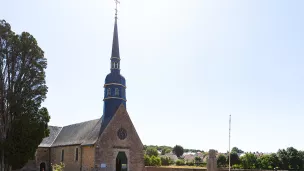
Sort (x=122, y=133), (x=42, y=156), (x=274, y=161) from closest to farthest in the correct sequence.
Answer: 1. (x=122, y=133)
2. (x=42, y=156)
3. (x=274, y=161)

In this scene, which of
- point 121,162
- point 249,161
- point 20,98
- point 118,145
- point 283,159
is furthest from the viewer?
point 249,161

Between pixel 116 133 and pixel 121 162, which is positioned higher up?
pixel 116 133

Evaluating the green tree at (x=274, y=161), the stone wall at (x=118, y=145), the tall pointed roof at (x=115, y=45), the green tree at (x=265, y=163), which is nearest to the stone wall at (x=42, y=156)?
the stone wall at (x=118, y=145)

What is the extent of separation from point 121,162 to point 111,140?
2.79 m

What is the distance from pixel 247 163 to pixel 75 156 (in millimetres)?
34654

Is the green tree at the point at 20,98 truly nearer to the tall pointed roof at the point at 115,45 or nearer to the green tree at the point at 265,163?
the tall pointed roof at the point at 115,45

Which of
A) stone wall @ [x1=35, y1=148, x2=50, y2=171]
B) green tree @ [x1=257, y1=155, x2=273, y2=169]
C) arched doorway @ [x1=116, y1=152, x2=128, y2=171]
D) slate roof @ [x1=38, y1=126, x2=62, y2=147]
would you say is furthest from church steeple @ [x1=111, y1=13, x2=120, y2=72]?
green tree @ [x1=257, y1=155, x2=273, y2=169]

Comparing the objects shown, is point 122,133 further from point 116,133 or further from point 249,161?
point 249,161

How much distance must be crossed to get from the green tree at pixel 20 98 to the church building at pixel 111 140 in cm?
637

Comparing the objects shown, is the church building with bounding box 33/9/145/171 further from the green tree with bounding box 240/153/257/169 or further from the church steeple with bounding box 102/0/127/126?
the green tree with bounding box 240/153/257/169

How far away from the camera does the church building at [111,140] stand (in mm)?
31797

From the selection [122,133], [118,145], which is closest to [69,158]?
[118,145]

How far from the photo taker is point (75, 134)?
3906 centimetres

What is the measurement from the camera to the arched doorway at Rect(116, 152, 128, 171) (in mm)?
33219
